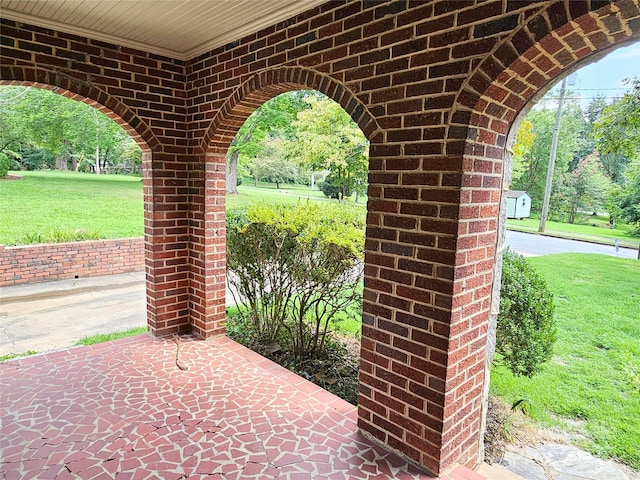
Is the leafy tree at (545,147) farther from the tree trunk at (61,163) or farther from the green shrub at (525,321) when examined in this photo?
the tree trunk at (61,163)

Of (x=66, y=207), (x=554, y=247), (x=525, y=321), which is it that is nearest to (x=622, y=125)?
(x=525, y=321)

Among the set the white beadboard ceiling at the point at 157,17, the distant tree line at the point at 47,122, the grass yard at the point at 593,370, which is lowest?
the grass yard at the point at 593,370

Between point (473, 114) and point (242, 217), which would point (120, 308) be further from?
point (473, 114)

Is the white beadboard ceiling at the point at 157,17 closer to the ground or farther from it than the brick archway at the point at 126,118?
farther from it

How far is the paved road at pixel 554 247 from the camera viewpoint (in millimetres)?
8039

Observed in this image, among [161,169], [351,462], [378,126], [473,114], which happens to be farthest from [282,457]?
[161,169]

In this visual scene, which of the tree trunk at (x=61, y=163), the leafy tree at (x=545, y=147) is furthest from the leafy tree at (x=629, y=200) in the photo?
the tree trunk at (x=61, y=163)

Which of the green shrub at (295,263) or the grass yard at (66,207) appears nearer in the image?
the green shrub at (295,263)

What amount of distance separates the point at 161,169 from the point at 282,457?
2.74 m

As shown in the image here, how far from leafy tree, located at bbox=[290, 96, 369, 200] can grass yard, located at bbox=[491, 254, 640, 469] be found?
3.98 m

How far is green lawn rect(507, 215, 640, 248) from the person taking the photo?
7.97 metres

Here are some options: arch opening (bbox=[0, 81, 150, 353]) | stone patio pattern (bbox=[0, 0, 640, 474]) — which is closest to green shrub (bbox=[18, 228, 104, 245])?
arch opening (bbox=[0, 81, 150, 353])

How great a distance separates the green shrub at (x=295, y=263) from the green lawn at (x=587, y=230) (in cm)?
608

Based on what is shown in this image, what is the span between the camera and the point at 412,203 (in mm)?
2039
